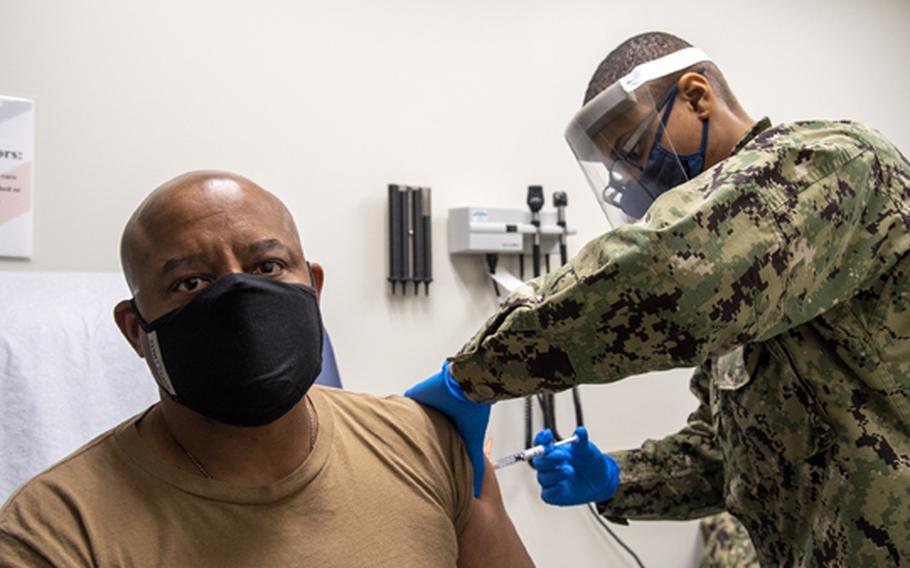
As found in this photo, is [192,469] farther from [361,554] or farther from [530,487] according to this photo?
[530,487]

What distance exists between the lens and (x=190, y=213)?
123 cm

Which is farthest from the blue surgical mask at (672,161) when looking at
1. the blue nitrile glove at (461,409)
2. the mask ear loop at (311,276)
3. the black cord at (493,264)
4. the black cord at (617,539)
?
the black cord at (617,539)

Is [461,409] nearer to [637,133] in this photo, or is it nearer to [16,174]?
[637,133]

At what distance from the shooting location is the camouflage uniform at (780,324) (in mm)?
1093

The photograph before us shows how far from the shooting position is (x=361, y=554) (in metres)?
1.22

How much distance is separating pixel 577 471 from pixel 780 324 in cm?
79

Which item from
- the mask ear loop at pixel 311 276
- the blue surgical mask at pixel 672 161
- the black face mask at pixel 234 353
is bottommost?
the black face mask at pixel 234 353

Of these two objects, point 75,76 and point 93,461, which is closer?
point 93,461

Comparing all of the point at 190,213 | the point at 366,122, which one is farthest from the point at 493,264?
the point at 190,213

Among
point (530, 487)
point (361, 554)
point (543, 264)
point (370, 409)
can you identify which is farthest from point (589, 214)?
point (361, 554)

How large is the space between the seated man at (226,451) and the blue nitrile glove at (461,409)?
0.09 m

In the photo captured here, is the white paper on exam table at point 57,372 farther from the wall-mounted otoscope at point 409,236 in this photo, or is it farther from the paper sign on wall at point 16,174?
the wall-mounted otoscope at point 409,236

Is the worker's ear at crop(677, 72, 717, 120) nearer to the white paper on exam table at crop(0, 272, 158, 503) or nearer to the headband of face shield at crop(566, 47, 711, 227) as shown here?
the headband of face shield at crop(566, 47, 711, 227)

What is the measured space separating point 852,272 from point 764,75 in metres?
2.06
